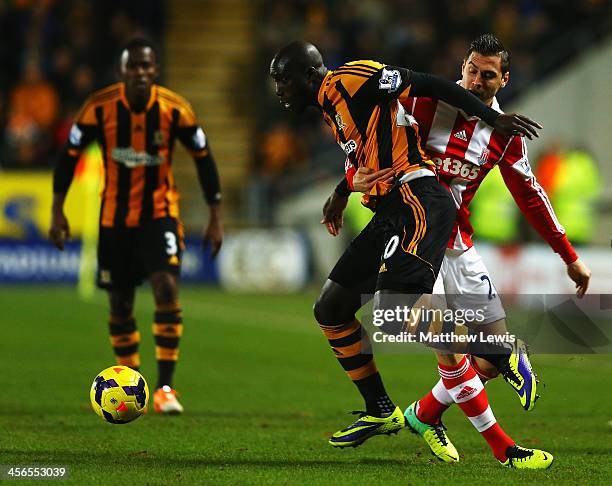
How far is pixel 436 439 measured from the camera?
19.7 feet

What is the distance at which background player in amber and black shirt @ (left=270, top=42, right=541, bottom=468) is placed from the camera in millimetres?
5441

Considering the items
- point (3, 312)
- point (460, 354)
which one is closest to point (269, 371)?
point (460, 354)

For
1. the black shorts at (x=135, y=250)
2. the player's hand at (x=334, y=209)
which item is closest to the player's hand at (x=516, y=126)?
the player's hand at (x=334, y=209)

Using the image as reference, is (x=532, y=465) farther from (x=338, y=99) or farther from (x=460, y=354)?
(x=338, y=99)

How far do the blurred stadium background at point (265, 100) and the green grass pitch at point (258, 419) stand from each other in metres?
6.68

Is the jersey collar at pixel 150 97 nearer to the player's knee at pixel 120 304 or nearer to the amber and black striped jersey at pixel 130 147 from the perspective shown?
the amber and black striped jersey at pixel 130 147

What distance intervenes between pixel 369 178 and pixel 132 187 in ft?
8.62

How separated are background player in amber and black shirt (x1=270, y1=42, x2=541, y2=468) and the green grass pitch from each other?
0.41 m

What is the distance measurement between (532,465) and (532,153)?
14096 mm

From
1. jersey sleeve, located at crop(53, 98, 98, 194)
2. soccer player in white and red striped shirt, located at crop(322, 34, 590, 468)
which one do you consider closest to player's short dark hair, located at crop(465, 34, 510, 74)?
soccer player in white and red striped shirt, located at crop(322, 34, 590, 468)

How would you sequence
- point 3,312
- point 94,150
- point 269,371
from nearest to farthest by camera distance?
point 269,371
point 3,312
point 94,150

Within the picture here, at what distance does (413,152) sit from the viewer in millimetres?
5738

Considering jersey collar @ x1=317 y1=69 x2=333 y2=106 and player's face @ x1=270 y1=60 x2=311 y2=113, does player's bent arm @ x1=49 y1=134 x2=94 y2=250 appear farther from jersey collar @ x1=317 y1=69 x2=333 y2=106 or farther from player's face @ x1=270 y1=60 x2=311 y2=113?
jersey collar @ x1=317 y1=69 x2=333 y2=106

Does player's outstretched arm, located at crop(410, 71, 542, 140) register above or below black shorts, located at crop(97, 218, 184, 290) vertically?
above
